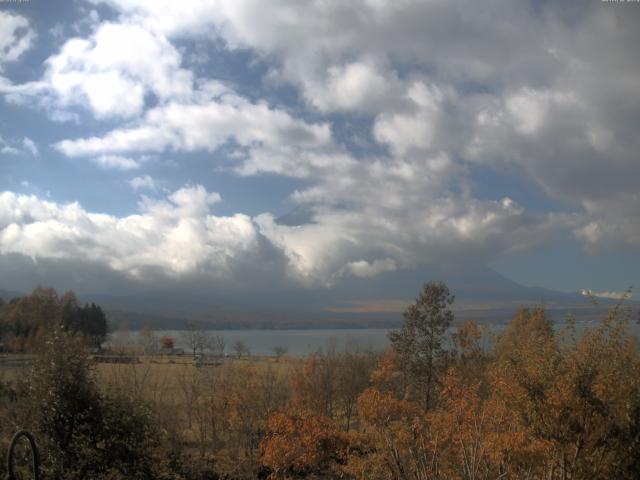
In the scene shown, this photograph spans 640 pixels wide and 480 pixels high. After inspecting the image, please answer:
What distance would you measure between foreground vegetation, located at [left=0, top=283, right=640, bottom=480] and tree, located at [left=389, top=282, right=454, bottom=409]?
83 mm

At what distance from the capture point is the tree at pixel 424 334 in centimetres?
3878

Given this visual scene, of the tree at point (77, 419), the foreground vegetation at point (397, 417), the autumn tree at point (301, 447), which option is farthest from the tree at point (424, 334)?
the tree at point (77, 419)

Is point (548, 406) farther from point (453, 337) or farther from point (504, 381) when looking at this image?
point (453, 337)

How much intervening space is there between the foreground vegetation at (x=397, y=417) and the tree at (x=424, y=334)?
0.08 m

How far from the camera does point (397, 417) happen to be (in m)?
31.4

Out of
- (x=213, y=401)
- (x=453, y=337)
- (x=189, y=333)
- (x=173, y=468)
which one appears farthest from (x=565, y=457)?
(x=189, y=333)

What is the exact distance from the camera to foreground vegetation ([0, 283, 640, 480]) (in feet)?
41.3

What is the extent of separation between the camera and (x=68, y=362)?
18.7m

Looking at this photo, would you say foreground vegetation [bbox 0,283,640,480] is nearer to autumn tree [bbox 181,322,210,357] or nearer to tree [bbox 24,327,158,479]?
tree [bbox 24,327,158,479]

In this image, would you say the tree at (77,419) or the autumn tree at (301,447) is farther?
the autumn tree at (301,447)

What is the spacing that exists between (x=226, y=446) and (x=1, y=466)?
59.8ft

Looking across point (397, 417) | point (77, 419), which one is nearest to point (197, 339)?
point (397, 417)

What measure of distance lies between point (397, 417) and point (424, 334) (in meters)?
9.45

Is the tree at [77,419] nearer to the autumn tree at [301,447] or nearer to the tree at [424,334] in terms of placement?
the autumn tree at [301,447]
